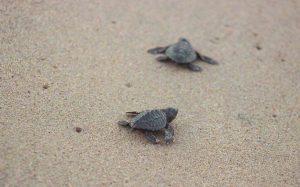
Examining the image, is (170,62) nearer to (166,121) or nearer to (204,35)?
(204,35)

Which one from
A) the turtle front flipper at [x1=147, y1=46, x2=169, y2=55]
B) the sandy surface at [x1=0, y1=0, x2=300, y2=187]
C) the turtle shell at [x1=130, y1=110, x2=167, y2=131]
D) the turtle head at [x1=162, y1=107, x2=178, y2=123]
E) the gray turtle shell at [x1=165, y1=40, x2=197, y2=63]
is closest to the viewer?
the sandy surface at [x1=0, y1=0, x2=300, y2=187]

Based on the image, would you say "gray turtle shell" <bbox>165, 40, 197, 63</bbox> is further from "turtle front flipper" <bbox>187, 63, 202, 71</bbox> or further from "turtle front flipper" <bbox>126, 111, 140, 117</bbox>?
"turtle front flipper" <bbox>126, 111, 140, 117</bbox>

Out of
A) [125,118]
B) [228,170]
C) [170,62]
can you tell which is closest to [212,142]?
[228,170]

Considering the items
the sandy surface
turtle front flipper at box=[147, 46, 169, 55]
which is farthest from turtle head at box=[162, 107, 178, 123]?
turtle front flipper at box=[147, 46, 169, 55]

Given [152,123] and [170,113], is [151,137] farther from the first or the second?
[170,113]

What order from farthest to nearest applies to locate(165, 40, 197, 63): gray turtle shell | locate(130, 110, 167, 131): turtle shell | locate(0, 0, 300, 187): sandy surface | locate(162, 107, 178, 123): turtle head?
locate(165, 40, 197, 63): gray turtle shell
locate(162, 107, 178, 123): turtle head
locate(130, 110, 167, 131): turtle shell
locate(0, 0, 300, 187): sandy surface

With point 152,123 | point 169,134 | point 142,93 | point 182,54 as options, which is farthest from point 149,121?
point 182,54

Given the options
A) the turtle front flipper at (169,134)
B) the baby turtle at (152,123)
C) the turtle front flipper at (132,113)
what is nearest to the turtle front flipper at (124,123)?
the baby turtle at (152,123)
